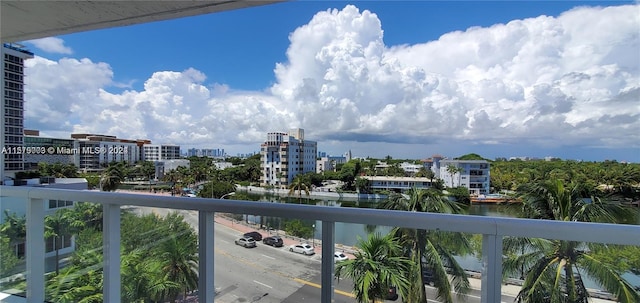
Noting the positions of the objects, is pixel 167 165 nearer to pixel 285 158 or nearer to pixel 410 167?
pixel 285 158

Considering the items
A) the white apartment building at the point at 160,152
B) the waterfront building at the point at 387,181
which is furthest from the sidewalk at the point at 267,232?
the white apartment building at the point at 160,152

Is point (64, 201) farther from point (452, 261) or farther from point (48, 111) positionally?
point (48, 111)

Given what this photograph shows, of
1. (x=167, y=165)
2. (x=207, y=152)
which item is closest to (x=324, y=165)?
(x=207, y=152)

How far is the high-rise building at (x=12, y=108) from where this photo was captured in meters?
1.98

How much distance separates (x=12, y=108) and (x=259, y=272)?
2.42 metres

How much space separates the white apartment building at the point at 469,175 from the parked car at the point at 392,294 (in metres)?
4.00

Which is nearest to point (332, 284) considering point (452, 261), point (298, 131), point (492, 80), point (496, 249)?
point (452, 261)

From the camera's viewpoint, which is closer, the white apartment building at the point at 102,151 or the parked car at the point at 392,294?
the parked car at the point at 392,294

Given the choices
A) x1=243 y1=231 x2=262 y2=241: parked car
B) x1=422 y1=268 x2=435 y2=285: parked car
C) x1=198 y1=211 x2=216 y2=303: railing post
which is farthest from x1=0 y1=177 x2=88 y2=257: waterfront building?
x1=422 y1=268 x2=435 y2=285: parked car

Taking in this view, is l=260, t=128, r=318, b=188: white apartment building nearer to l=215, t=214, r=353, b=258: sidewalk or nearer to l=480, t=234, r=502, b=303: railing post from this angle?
l=215, t=214, r=353, b=258: sidewalk

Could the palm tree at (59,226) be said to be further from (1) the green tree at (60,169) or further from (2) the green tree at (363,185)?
(2) the green tree at (363,185)

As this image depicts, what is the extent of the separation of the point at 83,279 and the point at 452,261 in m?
1.78

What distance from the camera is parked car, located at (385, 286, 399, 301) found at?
1046 millimetres

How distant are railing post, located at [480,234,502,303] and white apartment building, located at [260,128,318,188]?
542 cm
